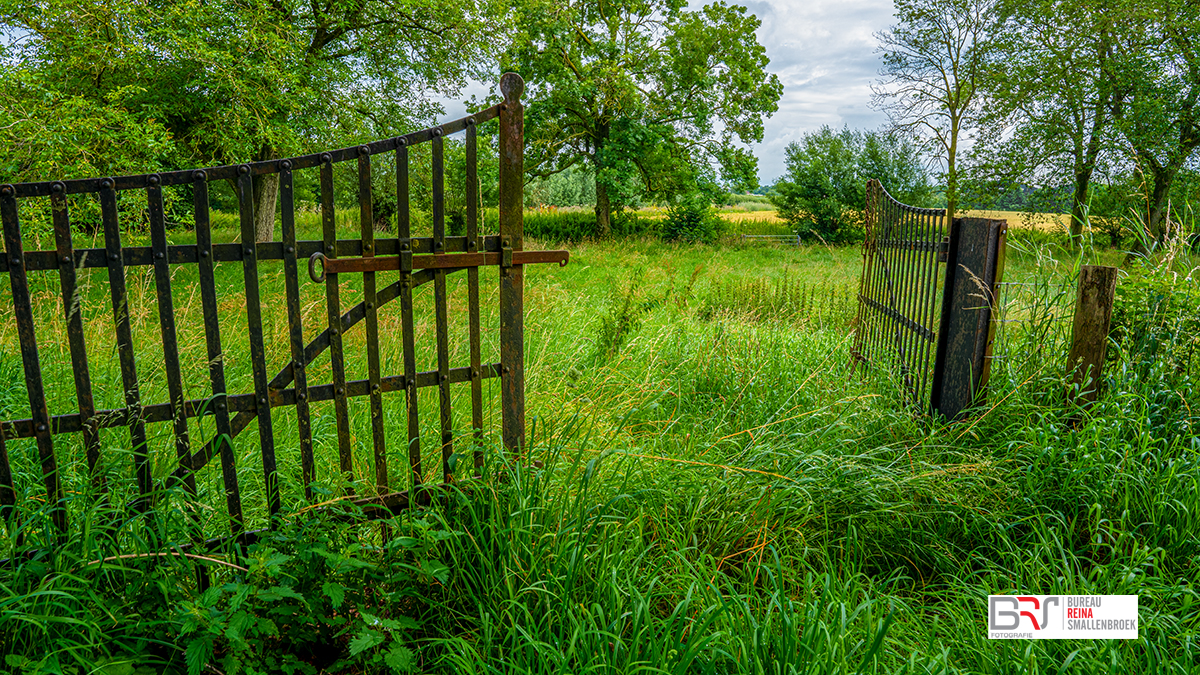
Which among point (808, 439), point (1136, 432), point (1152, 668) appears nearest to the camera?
point (1152, 668)

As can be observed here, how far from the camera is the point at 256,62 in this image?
1167 centimetres

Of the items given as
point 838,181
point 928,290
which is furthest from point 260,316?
point 838,181

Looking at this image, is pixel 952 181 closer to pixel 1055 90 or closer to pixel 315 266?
pixel 1055 90

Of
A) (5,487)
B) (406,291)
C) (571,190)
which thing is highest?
(571,190)

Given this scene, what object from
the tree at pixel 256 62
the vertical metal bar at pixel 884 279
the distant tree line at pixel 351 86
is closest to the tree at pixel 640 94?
the distant tree line at pixel 351 86

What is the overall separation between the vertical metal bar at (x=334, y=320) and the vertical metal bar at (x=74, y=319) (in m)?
0.79

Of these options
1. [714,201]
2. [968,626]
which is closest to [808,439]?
[968,626]

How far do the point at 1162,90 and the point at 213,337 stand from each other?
23080 mm

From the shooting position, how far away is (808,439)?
4.00 m

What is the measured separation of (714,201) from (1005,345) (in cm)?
1946

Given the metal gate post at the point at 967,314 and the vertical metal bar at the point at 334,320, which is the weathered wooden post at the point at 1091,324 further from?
the vertical metal bar at the point at 334,320

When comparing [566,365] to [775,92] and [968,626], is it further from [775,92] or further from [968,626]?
[775,92]

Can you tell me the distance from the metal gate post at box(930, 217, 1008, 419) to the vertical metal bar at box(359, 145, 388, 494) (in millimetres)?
3401

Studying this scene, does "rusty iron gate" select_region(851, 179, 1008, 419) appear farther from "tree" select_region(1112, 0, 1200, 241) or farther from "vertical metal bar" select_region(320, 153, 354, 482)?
"tree" select_region(1112, 0, 1200, 241)
